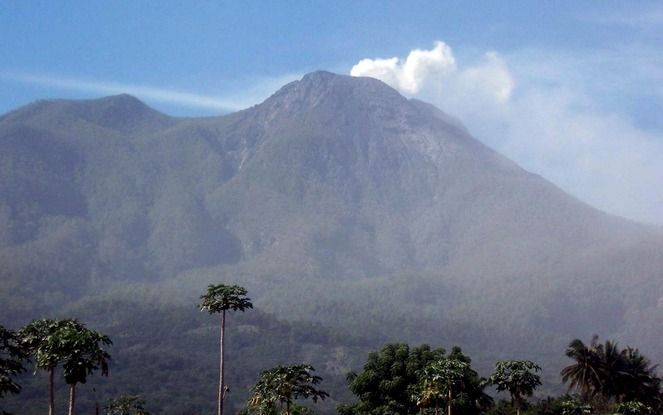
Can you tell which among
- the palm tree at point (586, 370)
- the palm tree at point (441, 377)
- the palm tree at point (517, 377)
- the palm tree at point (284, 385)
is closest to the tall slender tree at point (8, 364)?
the palm tree at point (284, 385)

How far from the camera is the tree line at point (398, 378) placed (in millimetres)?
74938

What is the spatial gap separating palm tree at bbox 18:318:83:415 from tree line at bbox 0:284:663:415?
0.28 feet

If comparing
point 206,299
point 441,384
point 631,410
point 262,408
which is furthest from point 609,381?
point 206,299

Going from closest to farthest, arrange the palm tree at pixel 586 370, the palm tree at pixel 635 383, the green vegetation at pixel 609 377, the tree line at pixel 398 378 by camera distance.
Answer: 1. the tree line at pixel 398 378
2. the palm tree at pixel 586 370
3. the green vegetation at pixel 609 377
4. the palm tree at pixel 635 383

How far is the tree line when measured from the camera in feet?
246

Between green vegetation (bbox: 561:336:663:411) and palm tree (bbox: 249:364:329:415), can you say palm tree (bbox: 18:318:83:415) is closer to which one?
palm tree (bbox: 249:364:329:415)

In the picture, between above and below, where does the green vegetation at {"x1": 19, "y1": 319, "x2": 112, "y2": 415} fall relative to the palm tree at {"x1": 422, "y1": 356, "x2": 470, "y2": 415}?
above

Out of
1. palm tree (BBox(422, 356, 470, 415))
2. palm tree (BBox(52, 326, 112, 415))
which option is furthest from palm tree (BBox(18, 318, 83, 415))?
palm tree (BBox(422, 356, 470, 415))

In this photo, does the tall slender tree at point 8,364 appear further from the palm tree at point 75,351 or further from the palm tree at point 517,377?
the palm tree at point 517,377

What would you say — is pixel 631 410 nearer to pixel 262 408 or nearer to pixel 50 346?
pixel 262 408

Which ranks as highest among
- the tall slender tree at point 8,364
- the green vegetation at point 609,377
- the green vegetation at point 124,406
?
the tall slender tree at point 8,364

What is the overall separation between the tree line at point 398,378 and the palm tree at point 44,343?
86 mm

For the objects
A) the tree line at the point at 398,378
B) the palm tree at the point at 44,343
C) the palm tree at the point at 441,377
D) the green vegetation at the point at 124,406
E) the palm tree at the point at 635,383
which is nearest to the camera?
the palm tree at the point at 44,343

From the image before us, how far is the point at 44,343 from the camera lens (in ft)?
246
